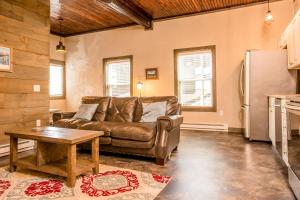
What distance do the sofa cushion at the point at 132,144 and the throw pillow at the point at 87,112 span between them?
3.26 feet

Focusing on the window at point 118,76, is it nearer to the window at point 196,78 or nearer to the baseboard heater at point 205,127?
the window at point 196,78

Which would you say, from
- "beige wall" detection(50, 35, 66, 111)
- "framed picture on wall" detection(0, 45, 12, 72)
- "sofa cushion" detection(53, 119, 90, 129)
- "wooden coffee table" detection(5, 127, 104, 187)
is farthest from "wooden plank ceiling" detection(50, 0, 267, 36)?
"wooden coffee table" detection(5, 127, 104, 187)

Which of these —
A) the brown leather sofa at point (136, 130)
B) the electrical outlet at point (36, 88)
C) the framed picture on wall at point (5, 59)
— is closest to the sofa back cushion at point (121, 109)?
the brown leather sofa at point (136, 130)

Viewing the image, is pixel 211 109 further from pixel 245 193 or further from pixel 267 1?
pixel 245 193

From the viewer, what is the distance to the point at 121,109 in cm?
403

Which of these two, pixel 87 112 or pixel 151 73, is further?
pixel 151 73

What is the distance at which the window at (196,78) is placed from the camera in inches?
217

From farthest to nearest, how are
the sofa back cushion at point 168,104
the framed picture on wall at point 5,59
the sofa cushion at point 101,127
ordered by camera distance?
the sofa back cushion at point 168,104, the framed picture on wall at point 5,59, the sofa cushion at point 101,127

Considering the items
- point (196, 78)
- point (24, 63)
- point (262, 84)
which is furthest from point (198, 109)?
point (24, 63)

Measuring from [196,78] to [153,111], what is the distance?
2479 mm

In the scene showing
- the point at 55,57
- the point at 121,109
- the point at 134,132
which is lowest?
the point at 134,132

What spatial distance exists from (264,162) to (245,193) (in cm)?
115

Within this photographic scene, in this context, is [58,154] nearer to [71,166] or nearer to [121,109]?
[71,166]

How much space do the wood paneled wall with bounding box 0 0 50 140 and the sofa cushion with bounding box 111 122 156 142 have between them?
181cm
